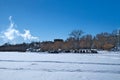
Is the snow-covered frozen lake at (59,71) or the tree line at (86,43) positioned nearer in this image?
the snow-covered frozen lake at (59,71)

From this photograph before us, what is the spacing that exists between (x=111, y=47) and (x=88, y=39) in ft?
47.3

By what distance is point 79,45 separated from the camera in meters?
88.2

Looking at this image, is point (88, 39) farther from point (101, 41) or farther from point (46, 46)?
point (46, 46)

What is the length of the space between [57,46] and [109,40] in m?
22.4

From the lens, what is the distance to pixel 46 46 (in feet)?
293

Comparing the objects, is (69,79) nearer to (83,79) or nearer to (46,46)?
(83,79)

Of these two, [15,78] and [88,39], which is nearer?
[15,78]

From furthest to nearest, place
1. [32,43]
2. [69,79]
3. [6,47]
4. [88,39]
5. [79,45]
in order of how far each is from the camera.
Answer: [32,43] → [6,47] → [88,39] → [79,45] → [69,79]

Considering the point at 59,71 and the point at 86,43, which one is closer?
the point at 59,71

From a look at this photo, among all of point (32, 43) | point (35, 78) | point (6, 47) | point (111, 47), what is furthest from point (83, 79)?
point (32, 43)

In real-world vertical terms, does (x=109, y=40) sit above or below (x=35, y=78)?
above

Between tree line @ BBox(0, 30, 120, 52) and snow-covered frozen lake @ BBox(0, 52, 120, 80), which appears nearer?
snow-covered frozen lake @ BBox(0, 52, 120, 80)

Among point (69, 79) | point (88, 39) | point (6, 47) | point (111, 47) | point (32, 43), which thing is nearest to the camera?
point (69, 79)

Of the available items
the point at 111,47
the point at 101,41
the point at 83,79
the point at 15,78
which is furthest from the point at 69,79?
the point at 101,41
